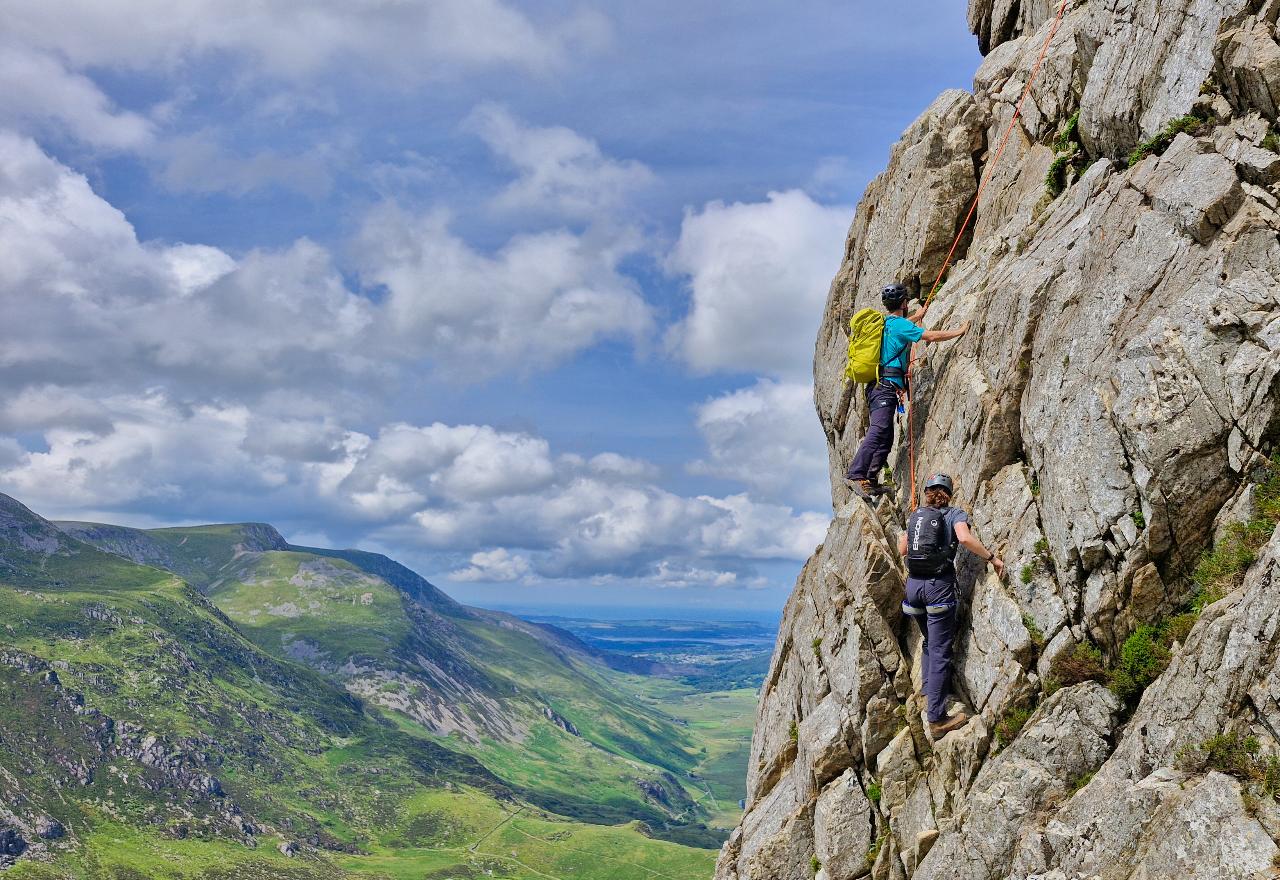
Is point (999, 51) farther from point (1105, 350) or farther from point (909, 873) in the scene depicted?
point (909, 873)

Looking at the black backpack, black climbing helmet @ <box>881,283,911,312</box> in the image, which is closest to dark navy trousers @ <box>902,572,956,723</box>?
the black backpack

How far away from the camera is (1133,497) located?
20.8 metres

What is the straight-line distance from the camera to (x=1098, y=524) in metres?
21.5

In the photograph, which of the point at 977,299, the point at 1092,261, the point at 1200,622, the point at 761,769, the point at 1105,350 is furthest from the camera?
the point at 761,769

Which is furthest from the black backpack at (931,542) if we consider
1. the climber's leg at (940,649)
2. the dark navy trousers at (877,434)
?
the dark navy trousers at (877,434)

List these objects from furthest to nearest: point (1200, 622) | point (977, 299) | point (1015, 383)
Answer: point (977, 299) < point (1015, 383) < point (1200, 622)

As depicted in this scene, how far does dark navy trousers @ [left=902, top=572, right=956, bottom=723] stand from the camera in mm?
25172

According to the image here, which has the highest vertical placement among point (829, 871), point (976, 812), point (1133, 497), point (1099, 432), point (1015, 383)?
point (1015, 383)

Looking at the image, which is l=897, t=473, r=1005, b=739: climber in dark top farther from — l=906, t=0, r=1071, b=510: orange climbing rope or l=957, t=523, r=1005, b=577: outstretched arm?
l=906, t=0, r=1071, b=510: orange climbing rope

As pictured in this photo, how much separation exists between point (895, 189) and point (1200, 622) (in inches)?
1059

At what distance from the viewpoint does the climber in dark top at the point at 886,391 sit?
3084 cm

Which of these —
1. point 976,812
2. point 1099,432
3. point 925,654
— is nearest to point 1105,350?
point 1099,432

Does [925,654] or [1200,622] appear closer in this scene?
[1200,622]

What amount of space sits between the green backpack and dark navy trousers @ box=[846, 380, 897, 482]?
0.65 m
